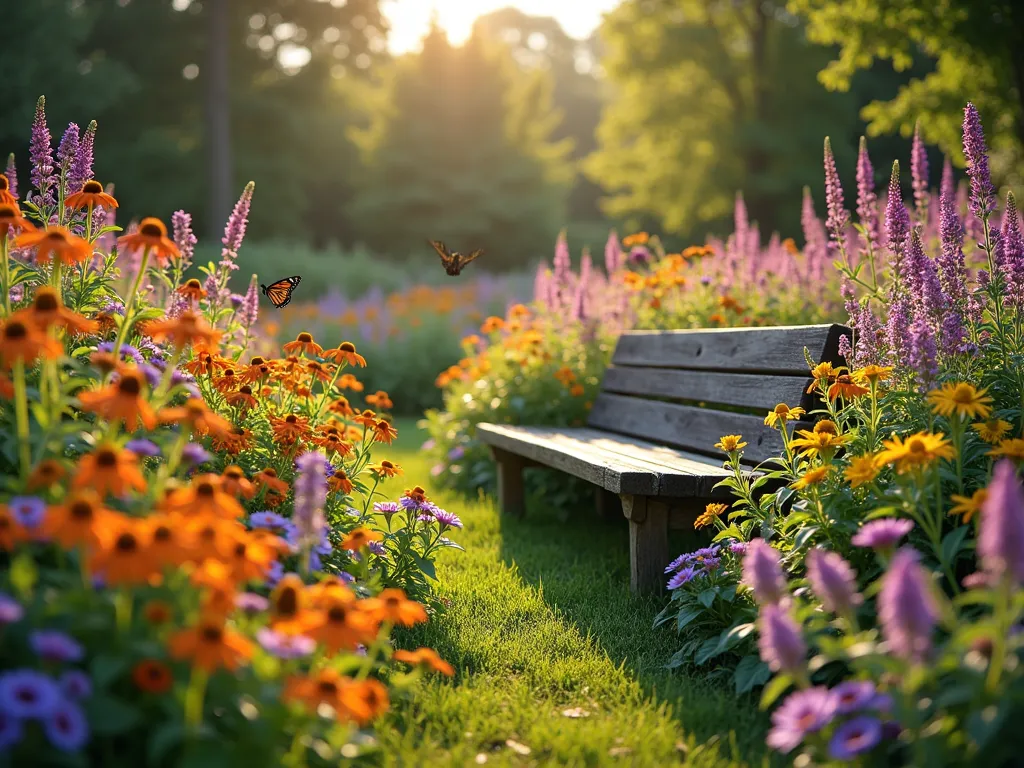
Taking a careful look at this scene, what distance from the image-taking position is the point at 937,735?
1604mm

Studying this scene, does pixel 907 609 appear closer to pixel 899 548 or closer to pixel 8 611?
pixel 899 548

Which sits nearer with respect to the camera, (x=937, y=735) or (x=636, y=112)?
(x=937, y=735)

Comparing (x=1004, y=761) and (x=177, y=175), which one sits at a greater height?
(x=177, y=175)

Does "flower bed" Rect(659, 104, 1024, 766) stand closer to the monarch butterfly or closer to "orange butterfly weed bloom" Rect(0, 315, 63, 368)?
"orange butterfly weed bloom" Rect(0, 315, 63, 368)

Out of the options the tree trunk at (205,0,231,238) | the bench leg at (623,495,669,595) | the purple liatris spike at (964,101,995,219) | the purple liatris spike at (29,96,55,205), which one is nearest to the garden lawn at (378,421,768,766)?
the bench leg at (623,495,669,595)

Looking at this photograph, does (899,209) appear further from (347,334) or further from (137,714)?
(347,334)

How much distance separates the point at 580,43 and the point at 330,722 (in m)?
54.5

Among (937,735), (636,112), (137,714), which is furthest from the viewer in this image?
(636,112)

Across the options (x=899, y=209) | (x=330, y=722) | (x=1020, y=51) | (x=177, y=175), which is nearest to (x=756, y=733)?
(x=330, y=722)

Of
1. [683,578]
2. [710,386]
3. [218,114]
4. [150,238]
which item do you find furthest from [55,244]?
[218,114]

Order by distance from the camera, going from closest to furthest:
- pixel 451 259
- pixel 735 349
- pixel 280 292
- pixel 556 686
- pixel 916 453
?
pixel 916 453 < pixel 556 686 < pixel 735 349 < pixel 280 292 < pixel 451 259

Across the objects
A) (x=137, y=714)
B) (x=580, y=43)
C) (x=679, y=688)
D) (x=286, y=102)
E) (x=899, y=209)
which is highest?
(x=580, y=43)

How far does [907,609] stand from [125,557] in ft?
4.05

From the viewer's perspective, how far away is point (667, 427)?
13.7ft
